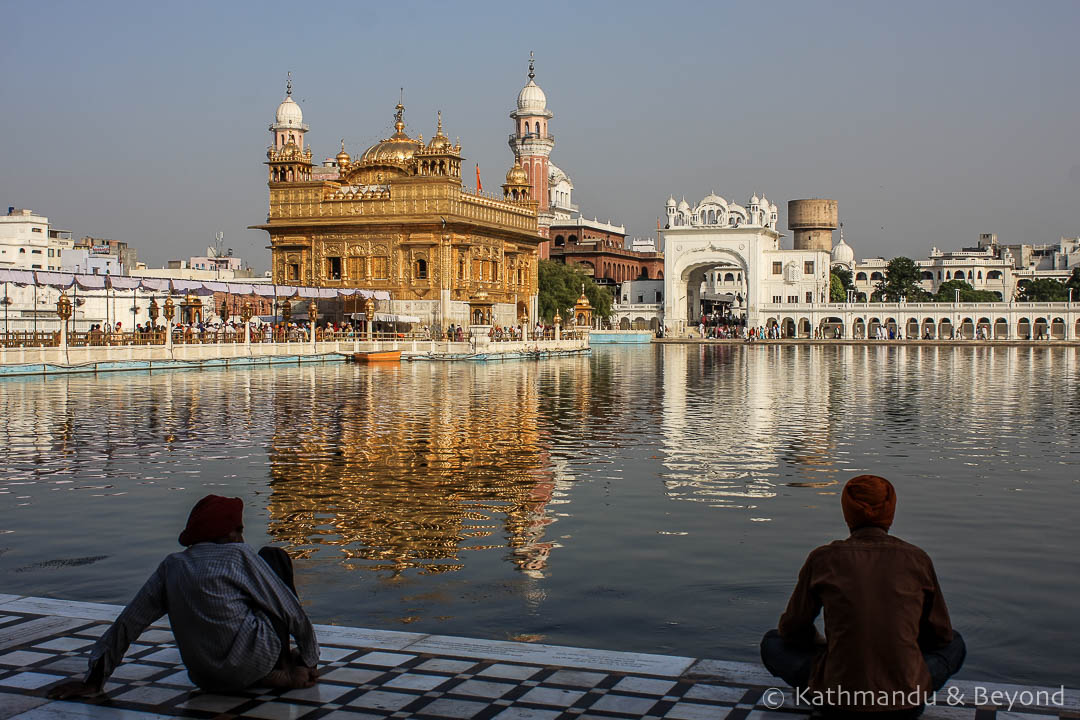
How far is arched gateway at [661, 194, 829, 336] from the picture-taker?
318 ft

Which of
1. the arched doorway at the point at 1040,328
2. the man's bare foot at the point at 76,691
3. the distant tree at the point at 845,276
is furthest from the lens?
the distant tree at the point at 845,276

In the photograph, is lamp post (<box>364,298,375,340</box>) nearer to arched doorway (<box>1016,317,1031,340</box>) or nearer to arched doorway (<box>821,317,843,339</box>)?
arched doorway (<box>821,317,843,339</box>)

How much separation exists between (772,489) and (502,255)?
54223 mm

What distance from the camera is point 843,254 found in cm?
15088

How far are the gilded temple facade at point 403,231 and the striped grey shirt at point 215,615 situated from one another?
178ft

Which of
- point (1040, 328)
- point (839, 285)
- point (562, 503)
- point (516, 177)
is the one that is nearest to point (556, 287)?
point (516, 177)

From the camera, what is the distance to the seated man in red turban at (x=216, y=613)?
546 centimetres

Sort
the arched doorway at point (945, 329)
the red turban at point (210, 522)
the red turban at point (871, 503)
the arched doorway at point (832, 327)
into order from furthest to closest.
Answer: the arched doorway at point (832, 327), the arched doorway at point (945, 329), the red turban at point (210, 522), the red turban at point (871, 503)

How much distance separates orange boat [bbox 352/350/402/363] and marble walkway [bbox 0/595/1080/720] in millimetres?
38921

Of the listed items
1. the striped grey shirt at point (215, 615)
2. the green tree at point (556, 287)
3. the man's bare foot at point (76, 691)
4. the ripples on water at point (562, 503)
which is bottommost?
the ripples on water at point (562, 503)

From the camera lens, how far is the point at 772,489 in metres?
12.7

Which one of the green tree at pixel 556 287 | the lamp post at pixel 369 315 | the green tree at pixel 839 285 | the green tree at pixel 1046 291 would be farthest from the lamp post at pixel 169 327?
the green tree at pixel 1046 291

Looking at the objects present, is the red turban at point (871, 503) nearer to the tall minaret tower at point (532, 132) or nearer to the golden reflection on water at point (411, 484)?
the golden reflection on water at point (411, 484)

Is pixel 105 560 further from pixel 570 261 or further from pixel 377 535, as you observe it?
pixel 570 261
